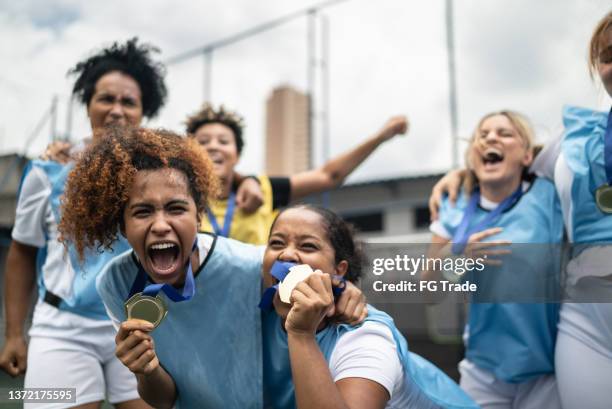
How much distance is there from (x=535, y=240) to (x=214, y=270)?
1267 mm

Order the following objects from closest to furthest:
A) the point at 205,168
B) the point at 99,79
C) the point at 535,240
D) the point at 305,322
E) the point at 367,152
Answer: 1. the point at 305,322
2. the point at 205,168
3. the point at 535,240
4. the point at 99,79
5. the point at 367,152

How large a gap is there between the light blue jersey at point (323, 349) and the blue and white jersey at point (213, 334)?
0.05 metres

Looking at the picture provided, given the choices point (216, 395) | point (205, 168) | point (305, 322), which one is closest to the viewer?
point (305, 322)

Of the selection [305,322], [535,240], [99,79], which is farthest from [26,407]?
[535,240]

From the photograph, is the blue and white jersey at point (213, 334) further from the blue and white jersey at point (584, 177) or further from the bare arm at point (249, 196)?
the blue and white jersey at point (584, 177)

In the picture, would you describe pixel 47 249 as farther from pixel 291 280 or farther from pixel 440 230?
pixel 440 230

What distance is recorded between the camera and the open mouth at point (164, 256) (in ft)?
6.26

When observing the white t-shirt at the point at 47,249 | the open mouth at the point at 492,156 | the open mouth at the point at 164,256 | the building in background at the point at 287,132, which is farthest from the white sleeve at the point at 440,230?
the building in background at the point at 287,132

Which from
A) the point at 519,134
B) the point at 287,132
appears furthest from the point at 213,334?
the point at 287,132

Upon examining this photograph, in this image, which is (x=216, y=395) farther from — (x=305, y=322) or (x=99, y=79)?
(x=99, y=79)

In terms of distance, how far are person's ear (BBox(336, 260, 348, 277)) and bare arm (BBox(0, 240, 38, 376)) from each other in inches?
53.9

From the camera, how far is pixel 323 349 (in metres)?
1.95

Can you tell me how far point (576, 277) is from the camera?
7.33 ft

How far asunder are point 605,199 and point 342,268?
2.96 feet
